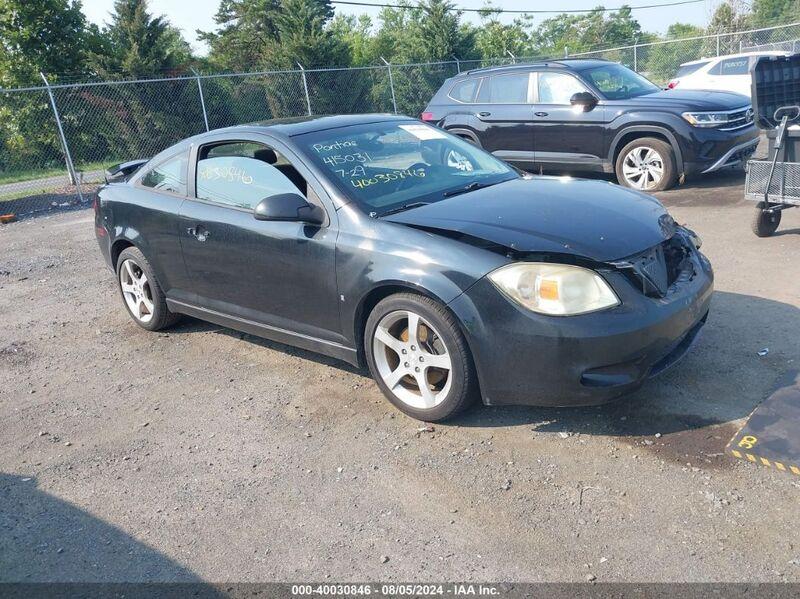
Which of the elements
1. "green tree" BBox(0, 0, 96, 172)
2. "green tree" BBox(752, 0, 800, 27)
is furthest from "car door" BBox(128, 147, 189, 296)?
"green tree" BBox(752, 0, 800, 27)

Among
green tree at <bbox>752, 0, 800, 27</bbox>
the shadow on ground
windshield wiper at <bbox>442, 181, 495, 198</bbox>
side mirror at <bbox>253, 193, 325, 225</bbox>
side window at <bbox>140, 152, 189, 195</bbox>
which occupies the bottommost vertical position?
the shadow on ground

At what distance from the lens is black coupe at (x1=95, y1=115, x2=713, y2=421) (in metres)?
3.32

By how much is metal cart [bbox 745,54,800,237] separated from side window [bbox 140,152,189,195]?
16.3 feet

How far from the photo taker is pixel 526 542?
2.79m

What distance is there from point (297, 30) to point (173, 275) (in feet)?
67.2

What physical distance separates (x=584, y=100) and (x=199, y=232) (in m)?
6.30

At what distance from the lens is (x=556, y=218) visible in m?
3.70

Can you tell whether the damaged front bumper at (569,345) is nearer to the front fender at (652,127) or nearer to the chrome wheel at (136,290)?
the chrome wheel at (136,290)

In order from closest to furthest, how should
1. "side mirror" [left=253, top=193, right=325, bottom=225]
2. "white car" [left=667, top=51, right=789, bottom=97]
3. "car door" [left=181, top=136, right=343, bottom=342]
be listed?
"side mirror" [left=253, top=193, right=325, bottom=225] < "car door" [left=181, top=136, right=343, bottom=342] < "white car" [left=667, top=51, right=789, bottom=97]

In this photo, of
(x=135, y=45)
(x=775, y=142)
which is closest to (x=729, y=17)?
(x=135, y=45)

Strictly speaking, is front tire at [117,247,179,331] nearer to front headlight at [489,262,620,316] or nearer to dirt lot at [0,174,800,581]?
dirt lot at [0,174,800,581]

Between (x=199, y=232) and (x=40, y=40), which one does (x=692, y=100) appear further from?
(x=40, y=40)

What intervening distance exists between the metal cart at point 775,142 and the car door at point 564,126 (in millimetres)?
2788

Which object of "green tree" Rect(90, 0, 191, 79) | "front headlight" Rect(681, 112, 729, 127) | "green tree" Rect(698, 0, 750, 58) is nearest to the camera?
"front headlight" Rect(681, 112, 729, 127)
